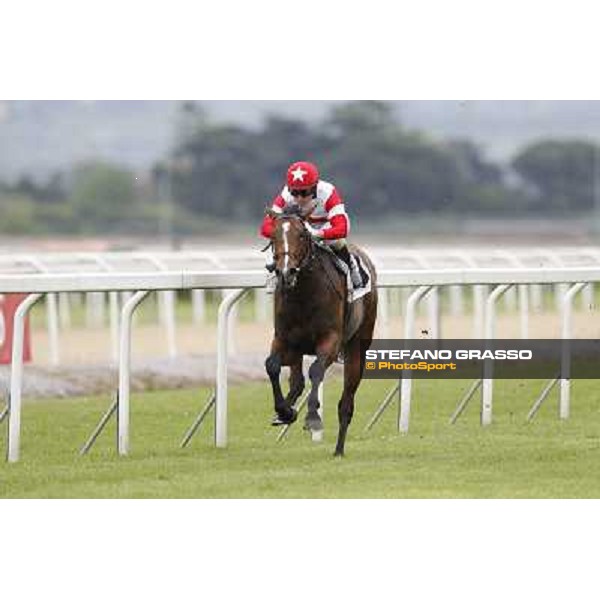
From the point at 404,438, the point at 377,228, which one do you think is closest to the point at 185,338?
the point at 404,438

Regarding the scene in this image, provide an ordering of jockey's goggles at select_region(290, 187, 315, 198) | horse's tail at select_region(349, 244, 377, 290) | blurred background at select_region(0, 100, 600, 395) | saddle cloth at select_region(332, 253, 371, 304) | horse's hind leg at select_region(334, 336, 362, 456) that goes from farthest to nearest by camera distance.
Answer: blurred background at select_region(0, 100, 600, 395) → horse's tail at select_region(349, 244, 377, 290) → horse's hind leg at select_region(334, 336, 362, 456) → saddle cloth at select_region(332, 253, 371, 304) → jockey's goggles at select_region(290, 187, 315, 198)

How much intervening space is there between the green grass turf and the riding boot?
82 centimetres

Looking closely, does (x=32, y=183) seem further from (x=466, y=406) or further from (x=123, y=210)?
(x=466, y=406)

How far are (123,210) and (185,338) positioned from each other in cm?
2462

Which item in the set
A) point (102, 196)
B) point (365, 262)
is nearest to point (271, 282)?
point (365, 262)


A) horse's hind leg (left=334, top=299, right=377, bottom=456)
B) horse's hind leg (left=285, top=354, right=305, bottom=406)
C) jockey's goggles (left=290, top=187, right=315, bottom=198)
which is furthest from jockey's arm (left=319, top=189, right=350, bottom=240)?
horse's hind leg (left=334, top=299, right=377, bottom=456)

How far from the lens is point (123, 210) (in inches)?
1753

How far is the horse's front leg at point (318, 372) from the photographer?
951cm

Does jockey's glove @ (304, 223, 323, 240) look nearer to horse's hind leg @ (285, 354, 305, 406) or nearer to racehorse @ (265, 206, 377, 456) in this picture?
racehorse @ (265, 206, 377, 456)

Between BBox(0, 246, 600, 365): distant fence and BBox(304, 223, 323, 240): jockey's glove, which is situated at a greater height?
BBox(304, 223, 323, 240): jockey's glove

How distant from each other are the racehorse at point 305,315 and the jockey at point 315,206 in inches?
3.0

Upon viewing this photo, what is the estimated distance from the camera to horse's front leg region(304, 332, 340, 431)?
31.2 feet

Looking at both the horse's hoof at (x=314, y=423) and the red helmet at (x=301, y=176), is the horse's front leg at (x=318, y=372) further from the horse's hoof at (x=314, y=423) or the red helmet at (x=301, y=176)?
the red helmet at (x=301, y=176)

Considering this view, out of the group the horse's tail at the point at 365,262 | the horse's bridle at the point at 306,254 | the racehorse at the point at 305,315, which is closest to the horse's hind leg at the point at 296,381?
the racehorse at the point at 305,315
